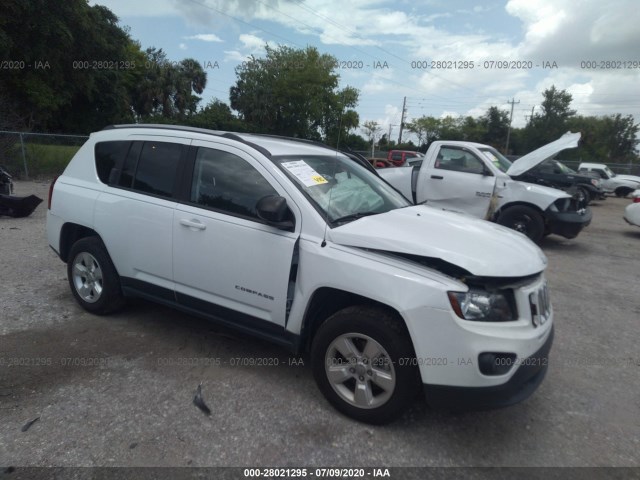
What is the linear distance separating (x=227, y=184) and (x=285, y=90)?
43.1 m

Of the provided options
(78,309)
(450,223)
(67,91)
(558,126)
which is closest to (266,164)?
(450,223)

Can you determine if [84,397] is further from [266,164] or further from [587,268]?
[587,268]

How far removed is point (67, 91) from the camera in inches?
1069

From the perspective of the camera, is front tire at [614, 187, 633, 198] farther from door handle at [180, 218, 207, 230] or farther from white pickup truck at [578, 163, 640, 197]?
door handle at [180, 218, 207, 230]

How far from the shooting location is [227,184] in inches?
134

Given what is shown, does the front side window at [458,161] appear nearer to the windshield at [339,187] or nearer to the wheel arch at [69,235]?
the windshield at [339,187]

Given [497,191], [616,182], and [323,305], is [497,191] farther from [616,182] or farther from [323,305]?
[616,182]

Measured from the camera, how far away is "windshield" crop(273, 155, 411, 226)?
316cm

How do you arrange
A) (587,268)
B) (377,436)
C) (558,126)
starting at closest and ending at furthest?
(377,436) → (587,268) → (558,126)

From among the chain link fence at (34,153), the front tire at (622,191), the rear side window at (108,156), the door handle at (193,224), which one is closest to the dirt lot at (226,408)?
the door handle at (193,224)

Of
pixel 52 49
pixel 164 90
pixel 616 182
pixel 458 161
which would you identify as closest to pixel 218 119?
pixel 164 90

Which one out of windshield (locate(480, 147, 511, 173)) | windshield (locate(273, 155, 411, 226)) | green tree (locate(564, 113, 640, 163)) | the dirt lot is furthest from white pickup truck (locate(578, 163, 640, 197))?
green tree (locate(564, 113, 640, 163))

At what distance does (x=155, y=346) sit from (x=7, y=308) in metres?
1.83

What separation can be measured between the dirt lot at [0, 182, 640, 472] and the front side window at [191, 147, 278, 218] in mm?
1285
